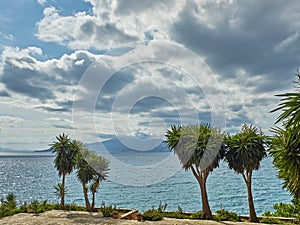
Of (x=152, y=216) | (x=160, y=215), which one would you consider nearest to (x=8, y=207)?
(x=152, y=216)

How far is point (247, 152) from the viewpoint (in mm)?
18391

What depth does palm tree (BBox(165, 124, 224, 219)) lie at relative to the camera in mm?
18625

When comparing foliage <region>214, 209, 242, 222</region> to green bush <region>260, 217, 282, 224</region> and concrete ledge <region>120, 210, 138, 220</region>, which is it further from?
concrete ledge <region>120, 210, 138, 220</region>

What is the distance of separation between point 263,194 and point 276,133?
153ft

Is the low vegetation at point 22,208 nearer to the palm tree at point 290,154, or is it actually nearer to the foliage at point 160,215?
the foliage at point 160,215

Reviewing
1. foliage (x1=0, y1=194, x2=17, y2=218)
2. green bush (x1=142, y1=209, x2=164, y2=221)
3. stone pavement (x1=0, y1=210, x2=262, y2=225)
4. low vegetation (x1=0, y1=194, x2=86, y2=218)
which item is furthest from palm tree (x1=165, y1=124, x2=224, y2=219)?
foliage (x1=0, y1=194, x2=17, y2=218)

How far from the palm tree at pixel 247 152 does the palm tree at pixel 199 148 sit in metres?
0.69

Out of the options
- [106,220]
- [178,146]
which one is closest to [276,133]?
[178,146]

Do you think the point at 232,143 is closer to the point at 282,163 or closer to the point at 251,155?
the point at 251,155

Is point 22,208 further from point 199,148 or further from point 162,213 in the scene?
point 199,148

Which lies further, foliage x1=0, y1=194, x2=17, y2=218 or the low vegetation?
the low vegetation

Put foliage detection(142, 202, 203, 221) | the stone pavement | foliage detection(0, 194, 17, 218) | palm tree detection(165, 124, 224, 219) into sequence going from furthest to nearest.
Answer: foliage detection(0, 194, 17, 218), palm tree detection(165, 124, 224, 219), foliage detection(142, 202, 203, 221), the stone pavement

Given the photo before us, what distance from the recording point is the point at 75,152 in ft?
78.5

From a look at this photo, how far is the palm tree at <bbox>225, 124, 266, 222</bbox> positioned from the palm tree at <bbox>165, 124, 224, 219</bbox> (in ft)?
2.28
